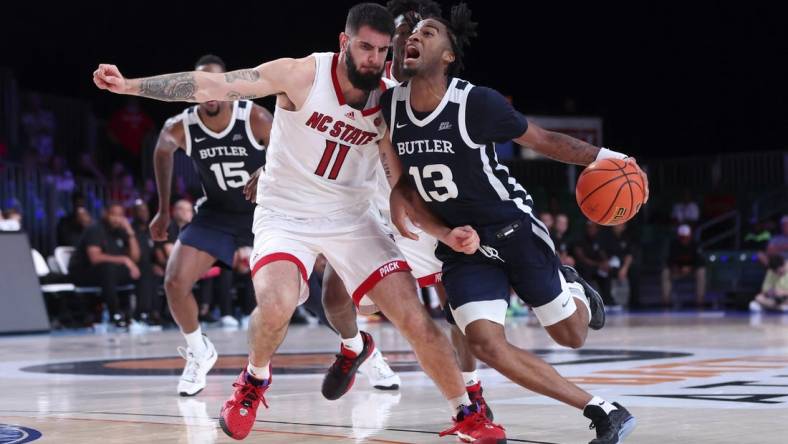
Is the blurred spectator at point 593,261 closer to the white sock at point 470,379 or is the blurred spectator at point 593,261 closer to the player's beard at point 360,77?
the white sock at point 470,379

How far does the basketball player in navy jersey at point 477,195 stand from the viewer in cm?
477

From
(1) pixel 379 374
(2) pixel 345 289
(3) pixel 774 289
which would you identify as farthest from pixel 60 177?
(2) pixel 345 289

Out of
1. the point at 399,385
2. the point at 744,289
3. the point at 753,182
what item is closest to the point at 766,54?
the point at 753,182

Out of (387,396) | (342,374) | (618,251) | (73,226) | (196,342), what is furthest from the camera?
(618,251)

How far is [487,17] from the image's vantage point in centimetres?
2375

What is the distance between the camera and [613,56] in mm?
24781

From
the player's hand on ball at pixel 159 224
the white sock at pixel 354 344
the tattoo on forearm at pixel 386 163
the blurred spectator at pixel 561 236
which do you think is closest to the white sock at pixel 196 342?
the player's hand on ball at pixel 159 224

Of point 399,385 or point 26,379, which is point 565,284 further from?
point 26,379

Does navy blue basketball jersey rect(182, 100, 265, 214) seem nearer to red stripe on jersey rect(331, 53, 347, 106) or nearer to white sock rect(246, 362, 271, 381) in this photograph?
red stripe on jersey rect(331, 53, 347, 106)

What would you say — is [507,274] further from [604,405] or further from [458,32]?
[458,32]

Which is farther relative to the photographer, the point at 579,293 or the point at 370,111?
the point at 579,293

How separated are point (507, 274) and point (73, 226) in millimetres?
11006

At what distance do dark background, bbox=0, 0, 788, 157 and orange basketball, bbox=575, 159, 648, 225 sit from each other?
16993mm

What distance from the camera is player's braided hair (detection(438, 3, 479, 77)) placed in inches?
203
